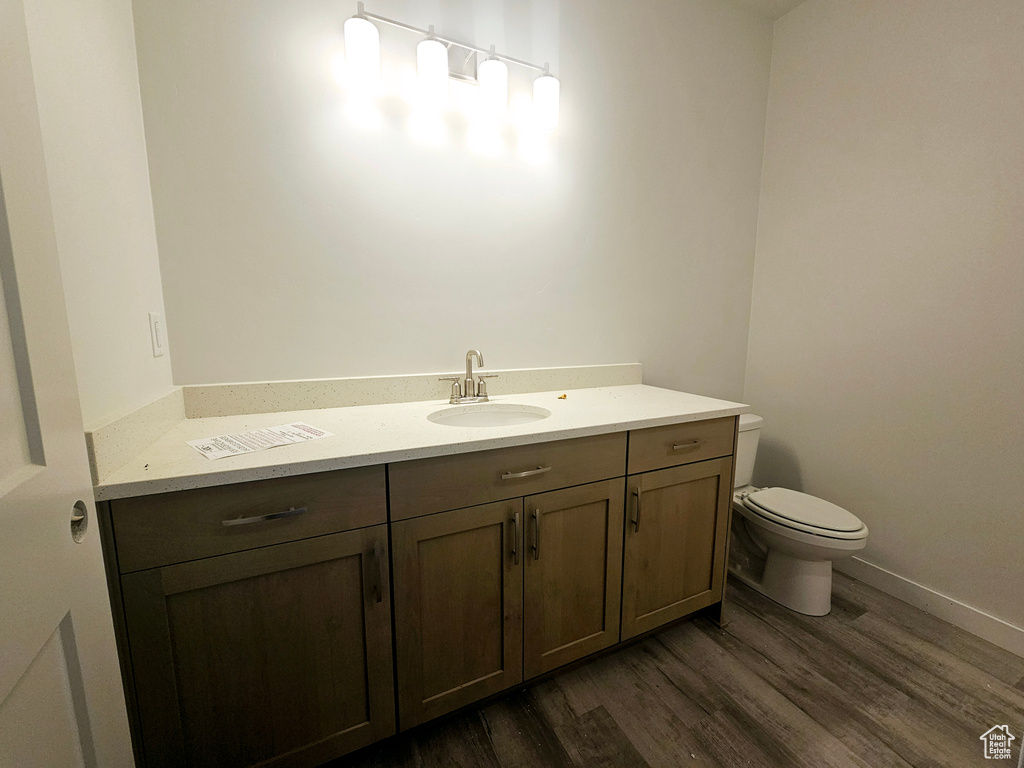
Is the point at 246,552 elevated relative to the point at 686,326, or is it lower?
lower

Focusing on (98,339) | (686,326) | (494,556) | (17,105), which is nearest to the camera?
(17,105)

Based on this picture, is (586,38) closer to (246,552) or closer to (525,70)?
(525,70)

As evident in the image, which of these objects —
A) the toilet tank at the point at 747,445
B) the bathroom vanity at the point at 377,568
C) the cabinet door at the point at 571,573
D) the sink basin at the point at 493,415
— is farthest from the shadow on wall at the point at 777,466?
the sink basin at the point at 493,415

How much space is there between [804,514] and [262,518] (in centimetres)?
193

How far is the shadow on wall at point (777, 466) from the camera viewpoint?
2324 mm

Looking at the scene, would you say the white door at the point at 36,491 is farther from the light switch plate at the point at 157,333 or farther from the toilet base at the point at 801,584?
the toilet base at the point at 801,584

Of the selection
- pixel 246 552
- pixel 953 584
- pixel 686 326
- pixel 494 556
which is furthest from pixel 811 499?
pixel 246 552

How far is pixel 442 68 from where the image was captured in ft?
4.92

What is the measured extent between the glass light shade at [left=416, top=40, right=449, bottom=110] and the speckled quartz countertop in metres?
1.09

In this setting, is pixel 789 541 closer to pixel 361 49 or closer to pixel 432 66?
pixel 432 66

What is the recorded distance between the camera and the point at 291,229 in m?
1.44

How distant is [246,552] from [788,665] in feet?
5.80

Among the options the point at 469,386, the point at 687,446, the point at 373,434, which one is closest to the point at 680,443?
the point at 687,446

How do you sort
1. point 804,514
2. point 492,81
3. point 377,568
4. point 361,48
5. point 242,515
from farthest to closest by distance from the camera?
point 804,514
point 492,81
point 361,48
point 377,568
point 242,515
